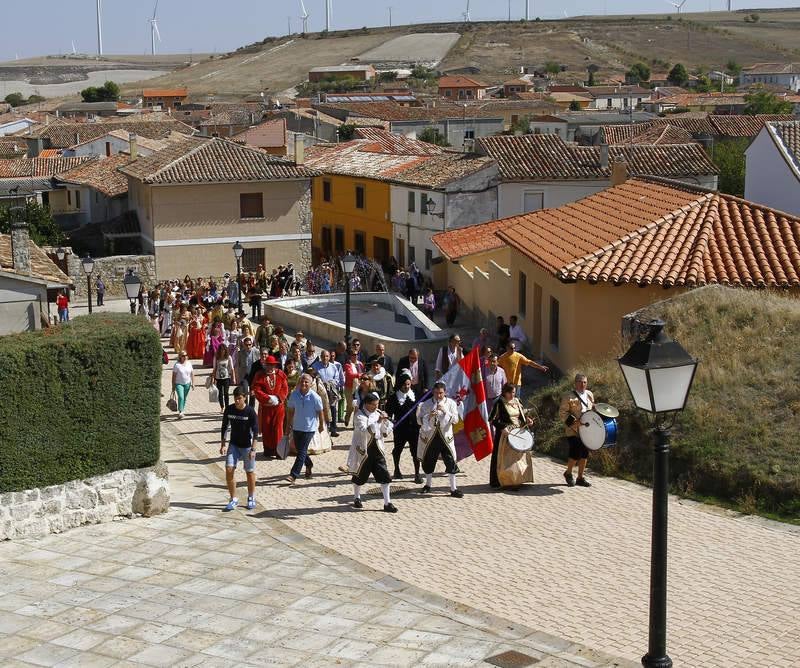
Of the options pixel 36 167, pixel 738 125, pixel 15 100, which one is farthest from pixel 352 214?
pixel 15 100

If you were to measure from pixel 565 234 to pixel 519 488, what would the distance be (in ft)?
32.9

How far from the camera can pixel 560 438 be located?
A: 17219 mm

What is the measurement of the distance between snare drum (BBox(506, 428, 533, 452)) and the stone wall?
163 inches

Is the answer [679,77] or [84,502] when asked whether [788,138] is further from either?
[679,77]

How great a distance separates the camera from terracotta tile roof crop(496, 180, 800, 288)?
800 inches

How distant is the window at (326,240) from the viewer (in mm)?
51281

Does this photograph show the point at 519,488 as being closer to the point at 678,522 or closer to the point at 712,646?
the point at 678,522

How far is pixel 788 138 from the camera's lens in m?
31.5

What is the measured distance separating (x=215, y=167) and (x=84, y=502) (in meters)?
30.9

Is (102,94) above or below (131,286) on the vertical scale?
above

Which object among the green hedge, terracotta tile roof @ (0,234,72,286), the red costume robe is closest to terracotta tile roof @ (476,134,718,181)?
terracotta tile roof @ (0,234,72,286)

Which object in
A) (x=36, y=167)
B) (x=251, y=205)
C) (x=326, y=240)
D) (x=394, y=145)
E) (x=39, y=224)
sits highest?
(x=394, y=145)

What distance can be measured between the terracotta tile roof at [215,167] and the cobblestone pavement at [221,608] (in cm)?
3009

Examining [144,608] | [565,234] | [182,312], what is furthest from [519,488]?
[182,312]
